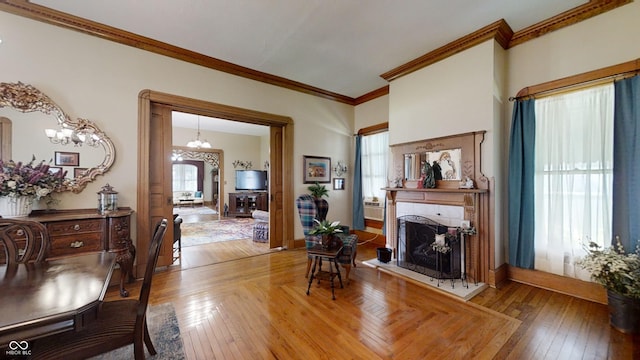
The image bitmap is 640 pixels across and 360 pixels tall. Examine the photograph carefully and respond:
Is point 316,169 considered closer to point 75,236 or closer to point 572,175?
point 75,236

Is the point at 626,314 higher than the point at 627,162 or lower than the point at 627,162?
lower

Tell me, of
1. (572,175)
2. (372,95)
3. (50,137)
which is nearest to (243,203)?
(372,95)

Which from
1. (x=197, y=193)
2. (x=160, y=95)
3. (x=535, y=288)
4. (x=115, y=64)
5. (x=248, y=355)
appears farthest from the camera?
(x=197, y=193)

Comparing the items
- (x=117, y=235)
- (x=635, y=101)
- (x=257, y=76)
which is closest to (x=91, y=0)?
(x=257, y=76)

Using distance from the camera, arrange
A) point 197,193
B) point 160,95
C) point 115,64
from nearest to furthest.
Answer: point 115,64 → point 160,95 → point 197,193

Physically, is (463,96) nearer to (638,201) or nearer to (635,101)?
(635,101)

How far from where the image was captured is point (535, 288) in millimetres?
2861

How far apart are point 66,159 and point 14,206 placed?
66 centimetres

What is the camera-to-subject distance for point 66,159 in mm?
2791

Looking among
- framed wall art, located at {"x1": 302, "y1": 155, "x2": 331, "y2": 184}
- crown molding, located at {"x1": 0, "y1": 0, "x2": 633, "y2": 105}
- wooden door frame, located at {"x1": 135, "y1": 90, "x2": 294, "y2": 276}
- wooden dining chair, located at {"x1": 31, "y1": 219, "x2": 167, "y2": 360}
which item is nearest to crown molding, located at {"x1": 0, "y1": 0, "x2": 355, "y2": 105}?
crown molding, located at {"x1": 0, "y1": 0, "x2": 633, "y2": 105}

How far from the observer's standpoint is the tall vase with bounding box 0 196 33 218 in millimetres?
2352

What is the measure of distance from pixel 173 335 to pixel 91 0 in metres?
3.51

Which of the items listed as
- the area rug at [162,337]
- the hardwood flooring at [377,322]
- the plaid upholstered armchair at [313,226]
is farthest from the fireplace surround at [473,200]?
the area rug at [162,337]

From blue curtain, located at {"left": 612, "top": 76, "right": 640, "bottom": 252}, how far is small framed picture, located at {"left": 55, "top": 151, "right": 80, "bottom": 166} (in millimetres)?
5967
